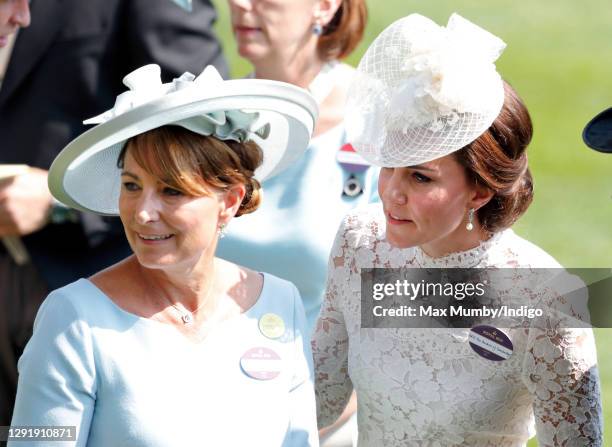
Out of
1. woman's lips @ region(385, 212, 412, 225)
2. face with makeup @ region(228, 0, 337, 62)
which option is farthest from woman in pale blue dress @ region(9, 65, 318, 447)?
face with makeup @ region(228, 0, 337, 62)

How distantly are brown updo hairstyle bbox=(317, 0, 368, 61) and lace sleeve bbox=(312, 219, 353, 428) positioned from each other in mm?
1238

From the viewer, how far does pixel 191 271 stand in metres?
3.79

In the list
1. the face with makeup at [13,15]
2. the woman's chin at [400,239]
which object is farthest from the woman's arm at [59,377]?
the face with makeup at [13,15]

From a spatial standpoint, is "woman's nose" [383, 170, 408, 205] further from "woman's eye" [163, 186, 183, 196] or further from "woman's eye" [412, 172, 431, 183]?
"woman's eye" [163, 186, 183, 196]

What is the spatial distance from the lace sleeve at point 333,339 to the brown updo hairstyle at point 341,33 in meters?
1.24

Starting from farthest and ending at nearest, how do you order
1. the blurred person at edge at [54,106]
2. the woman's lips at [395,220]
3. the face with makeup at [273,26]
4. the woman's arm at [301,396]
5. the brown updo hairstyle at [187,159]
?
the face with makeup at [273,26] < the blurred person at edge at [54,106] < the woman's lips at [395,220] < the woman's arm at [301,396] < the brown updo hairstyle at [187,159]

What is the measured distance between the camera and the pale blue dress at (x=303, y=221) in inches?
196

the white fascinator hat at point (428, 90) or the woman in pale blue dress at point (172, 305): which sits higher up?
the white fascinator hat at point (428, 90)

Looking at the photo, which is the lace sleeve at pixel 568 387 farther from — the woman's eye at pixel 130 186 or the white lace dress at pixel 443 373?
the woman's eye at pixel 130 186

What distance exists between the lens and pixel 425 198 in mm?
3951

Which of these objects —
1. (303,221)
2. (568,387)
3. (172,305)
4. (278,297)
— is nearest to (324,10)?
(303,221)

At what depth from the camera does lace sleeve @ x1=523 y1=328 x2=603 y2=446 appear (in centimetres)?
384

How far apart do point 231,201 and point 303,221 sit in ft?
4.06

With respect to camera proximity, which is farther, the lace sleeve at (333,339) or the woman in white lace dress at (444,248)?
the lace sleeve at (333,339)
